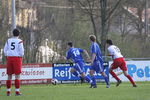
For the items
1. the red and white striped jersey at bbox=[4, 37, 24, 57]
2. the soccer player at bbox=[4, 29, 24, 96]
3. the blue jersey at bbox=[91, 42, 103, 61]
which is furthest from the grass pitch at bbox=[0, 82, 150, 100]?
the blue jersey at bbox=[91, 42, 103, 61]

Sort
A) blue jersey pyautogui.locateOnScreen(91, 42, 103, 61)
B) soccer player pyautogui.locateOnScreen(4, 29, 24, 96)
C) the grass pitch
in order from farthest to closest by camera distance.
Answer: blue jersey pyautogui.locateOnScreen(91, 42, 103, 61) → soccer player pyautogui.locateOnScreen(4, 29, 24, 96) → the grass pitch

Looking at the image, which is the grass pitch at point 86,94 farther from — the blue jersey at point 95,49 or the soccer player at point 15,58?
the blue jersey at point 95,49

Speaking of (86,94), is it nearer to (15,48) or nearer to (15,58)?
(15,58)

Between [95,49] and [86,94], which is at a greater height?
[95,49]

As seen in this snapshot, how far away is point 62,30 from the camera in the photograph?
5134cm

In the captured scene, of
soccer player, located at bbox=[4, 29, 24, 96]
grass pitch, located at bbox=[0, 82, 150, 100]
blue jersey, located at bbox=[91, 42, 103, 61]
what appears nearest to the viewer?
grass pitch, located at bbox=[0, 82, 150, 100]

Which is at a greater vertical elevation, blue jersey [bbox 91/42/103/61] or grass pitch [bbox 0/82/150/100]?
blue jersey [bbox 91/42/103/61]

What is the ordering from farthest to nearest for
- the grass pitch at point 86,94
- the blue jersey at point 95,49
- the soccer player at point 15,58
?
the blue jersey at point 95,49 → the soccer player at point 15,58 → the grass pitch at point 86,94

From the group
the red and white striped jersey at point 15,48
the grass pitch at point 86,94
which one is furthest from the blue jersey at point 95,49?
the red and white striped jersey at point 15,48

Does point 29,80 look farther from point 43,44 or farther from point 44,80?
point 43,44

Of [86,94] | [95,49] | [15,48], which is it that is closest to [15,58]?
[15,48]

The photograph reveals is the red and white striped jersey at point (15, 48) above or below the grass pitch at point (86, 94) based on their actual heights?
above

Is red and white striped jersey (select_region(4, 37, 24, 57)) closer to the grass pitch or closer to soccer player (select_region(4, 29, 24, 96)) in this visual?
soccer player (select_region(4, 29, 24, 96))

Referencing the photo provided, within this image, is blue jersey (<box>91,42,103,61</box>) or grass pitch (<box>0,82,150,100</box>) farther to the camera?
blue jersey (<box>91,42,103,61</box>)
